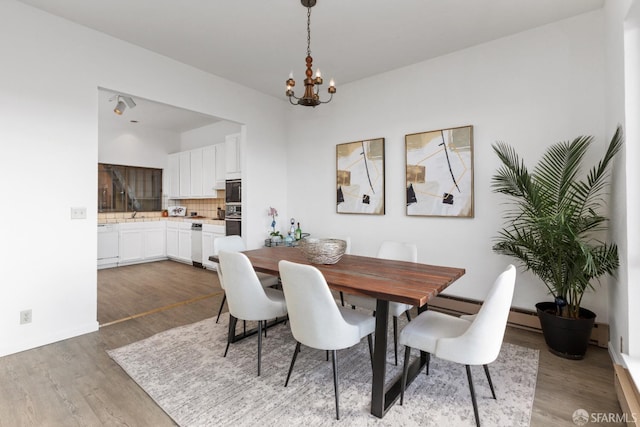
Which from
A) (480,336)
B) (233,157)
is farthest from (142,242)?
(480,336)

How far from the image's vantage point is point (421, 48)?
10.7ft

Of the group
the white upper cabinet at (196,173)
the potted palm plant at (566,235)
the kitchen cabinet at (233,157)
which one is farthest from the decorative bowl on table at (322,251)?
the white upper cabinet at (196,173)

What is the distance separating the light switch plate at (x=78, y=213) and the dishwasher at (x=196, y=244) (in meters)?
2.59

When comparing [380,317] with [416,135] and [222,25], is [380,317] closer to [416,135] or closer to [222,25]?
[416,135]

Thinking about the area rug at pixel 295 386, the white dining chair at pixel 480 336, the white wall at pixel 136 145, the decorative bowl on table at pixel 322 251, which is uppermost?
the white wall at pixel 136 145

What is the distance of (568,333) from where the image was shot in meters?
2.32

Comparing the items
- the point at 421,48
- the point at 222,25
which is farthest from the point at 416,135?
the point at 222,25

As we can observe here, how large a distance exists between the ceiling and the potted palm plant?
1.31 metres

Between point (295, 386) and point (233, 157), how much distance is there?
368 cm

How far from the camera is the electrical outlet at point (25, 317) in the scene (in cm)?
254

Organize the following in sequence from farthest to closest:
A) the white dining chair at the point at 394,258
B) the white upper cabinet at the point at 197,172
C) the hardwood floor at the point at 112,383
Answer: the white upper cabinet at the point at 197,172 < the white dining chair at the point at 394,258 < the hardwood floor at the point at 112,383

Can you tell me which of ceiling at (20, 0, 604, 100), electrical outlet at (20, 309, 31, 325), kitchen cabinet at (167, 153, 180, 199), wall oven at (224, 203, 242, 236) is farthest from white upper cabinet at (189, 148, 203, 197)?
electrical outlet at (20, 309, 31, 325)

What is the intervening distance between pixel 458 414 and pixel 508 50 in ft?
10.5

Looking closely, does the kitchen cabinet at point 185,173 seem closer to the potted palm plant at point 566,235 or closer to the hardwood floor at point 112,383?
the hardwood floor at point 112,383
